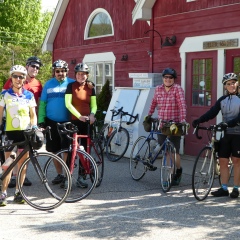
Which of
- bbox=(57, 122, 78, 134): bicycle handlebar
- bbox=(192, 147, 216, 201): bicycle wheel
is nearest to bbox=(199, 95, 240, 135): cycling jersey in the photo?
bbox=(192, 147, 216, 201): bicycle wheel


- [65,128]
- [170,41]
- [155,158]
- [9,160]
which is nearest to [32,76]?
[65,128]

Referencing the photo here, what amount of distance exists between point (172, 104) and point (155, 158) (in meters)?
0.89

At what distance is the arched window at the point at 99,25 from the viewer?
51.5 ft

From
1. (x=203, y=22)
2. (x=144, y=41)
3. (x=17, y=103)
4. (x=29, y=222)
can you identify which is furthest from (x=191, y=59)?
(x=29, y=222)

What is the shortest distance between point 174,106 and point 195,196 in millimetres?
1651

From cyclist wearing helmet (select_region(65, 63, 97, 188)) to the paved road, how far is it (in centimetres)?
91

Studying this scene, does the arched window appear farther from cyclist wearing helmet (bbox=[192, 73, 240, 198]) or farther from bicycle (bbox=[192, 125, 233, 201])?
bicycle (bbox=[192, 125, 233, 201])

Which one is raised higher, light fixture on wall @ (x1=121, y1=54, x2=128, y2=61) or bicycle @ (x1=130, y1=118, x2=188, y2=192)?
light fixture on wall @ (x1=121, y1=54, x2=128, y2=61)

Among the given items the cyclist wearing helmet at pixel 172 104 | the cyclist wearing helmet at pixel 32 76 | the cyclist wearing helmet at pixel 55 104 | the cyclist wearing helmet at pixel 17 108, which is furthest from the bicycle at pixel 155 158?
the cyclist wearing helmet at pixel 17 108

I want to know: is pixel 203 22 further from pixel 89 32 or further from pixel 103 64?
pixel 89 32

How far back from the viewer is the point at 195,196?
289 inches

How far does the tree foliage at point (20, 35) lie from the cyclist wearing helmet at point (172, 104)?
3119cm

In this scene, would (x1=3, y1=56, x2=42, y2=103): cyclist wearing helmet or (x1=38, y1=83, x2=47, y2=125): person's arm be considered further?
(x1=3, y1=56, x2=42, y2=103): cyclist wearing helmet

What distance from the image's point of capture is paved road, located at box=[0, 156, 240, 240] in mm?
5742
